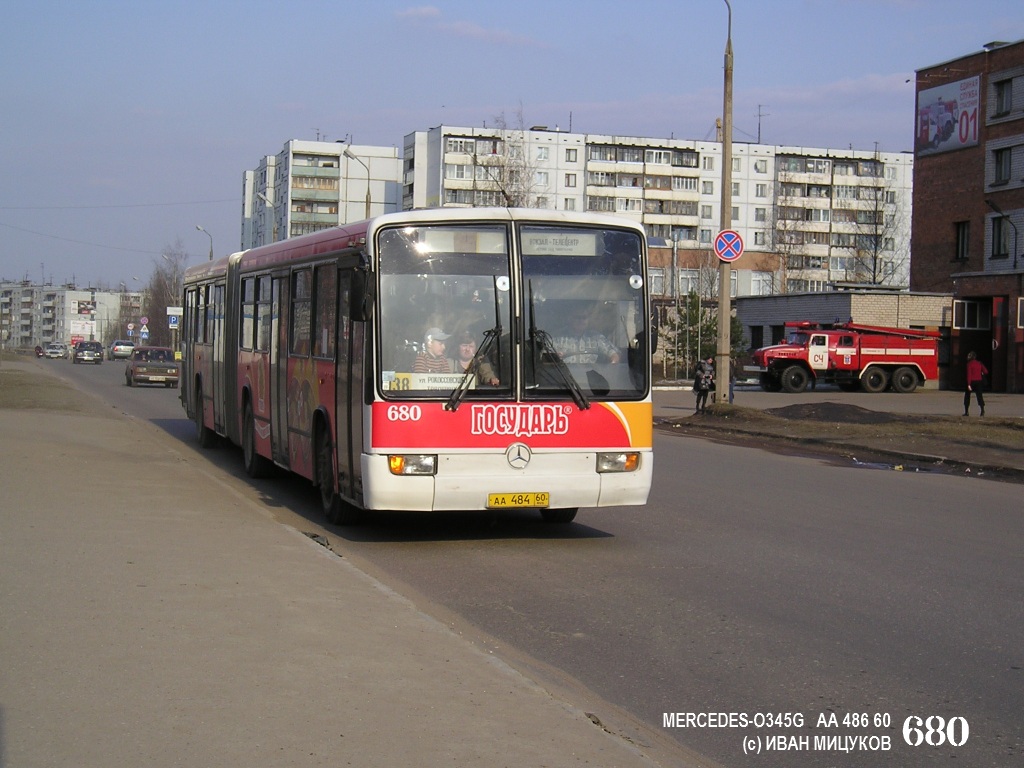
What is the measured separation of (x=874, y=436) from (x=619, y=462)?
1464 centimetres

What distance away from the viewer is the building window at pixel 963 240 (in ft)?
179

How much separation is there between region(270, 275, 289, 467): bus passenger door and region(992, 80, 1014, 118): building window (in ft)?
151

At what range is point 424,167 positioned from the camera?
112 metres

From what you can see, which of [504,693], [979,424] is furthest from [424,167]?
[504,693]

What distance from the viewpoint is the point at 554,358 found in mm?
9961

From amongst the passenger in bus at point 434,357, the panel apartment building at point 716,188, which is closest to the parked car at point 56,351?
the panel apartment building at point 716,188

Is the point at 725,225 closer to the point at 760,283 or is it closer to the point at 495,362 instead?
the point at 495,362

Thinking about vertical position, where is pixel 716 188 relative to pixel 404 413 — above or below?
above

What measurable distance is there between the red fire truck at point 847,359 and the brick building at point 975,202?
2943 millimetres

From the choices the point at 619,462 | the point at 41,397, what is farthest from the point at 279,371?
the point at 41,397

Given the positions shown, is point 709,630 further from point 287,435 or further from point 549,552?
point 287,435

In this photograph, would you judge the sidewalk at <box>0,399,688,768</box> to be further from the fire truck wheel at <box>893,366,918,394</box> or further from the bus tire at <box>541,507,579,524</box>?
the fire truck wheel at <box>893,366,918,394</box>

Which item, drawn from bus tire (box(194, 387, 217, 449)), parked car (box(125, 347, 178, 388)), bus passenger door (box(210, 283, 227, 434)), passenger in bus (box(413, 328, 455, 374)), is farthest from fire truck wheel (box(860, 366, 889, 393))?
passenger in bus (box(413, 328, 455, 374))

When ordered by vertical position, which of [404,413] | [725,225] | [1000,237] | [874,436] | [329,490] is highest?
[1000,237]
